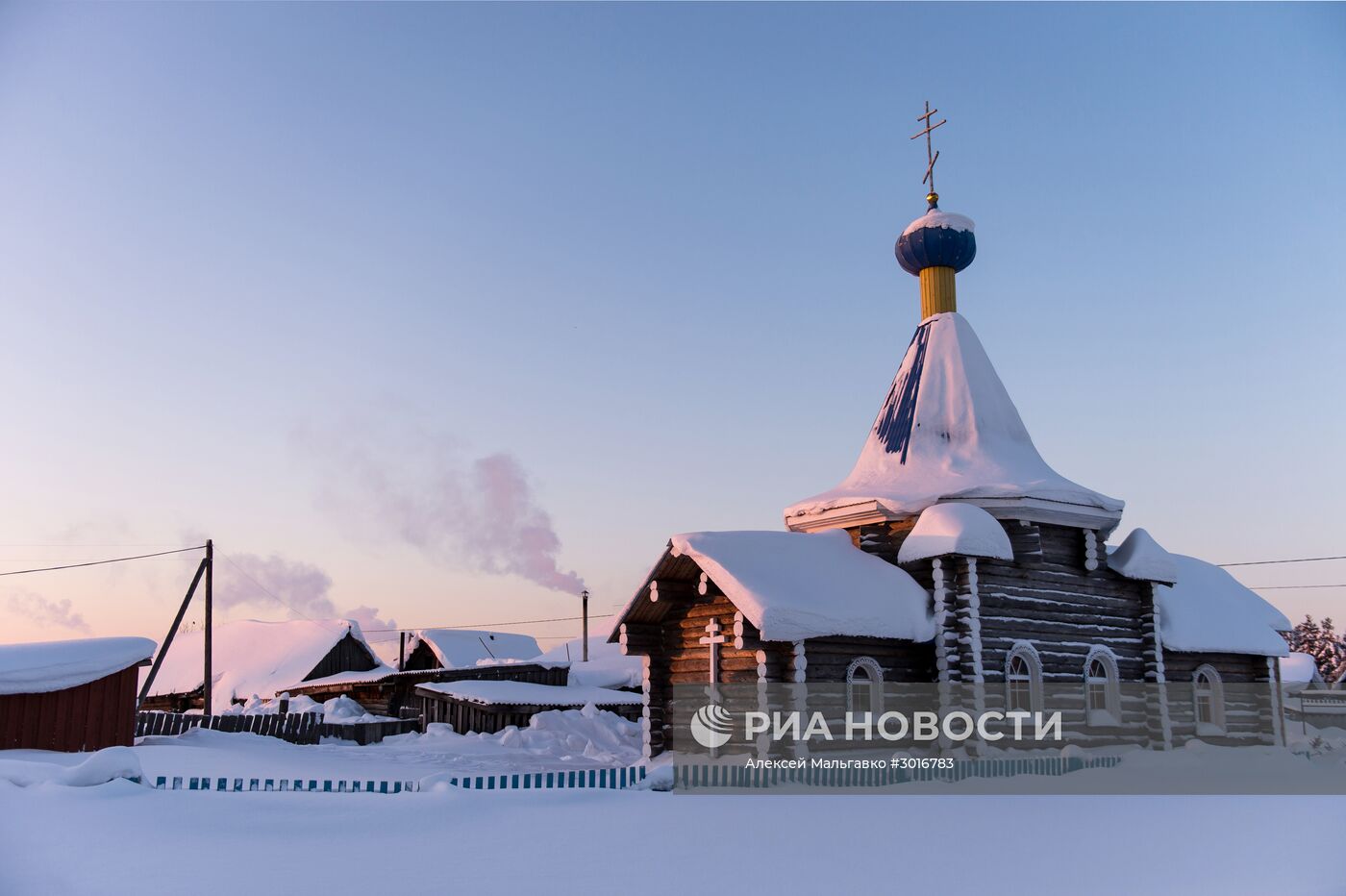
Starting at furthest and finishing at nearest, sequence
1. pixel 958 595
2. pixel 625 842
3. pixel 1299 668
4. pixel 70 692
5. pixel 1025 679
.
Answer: pixel 1299 668
pixel 1025 679
pixel 70 692
pixel 958 595
pixel 625 842

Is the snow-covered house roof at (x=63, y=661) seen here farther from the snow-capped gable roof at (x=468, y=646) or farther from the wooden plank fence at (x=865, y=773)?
the snow-capped gable roof at (x=468, y=646)

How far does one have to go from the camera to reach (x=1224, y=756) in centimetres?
2086

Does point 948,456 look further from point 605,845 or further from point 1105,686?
point 605,845

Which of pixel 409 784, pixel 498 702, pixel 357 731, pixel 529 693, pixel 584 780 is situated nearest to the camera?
pixel 409 784

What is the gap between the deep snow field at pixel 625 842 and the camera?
8.55 m

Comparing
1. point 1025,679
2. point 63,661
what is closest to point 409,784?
point 63,661

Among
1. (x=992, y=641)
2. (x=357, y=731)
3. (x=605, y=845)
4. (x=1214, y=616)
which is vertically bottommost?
(x=605, y=845)

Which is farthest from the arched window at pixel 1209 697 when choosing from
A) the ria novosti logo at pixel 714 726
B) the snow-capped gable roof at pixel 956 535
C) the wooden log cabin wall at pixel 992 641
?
the ria novosti logo at pixel 714 726

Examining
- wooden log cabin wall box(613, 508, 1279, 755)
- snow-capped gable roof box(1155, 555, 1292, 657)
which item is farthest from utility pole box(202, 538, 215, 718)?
snow-capped gable roof box(1155, 555, 1292, 657)

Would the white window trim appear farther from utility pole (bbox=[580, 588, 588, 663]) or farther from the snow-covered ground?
utility pole (bbox=[580, 588, 588, 663])

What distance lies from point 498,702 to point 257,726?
6.24 m

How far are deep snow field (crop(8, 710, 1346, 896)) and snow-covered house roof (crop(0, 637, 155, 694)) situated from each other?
5.84m

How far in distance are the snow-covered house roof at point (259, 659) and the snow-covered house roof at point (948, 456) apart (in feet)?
82.7

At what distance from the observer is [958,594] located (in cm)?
1858
